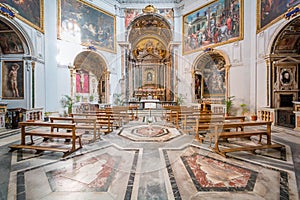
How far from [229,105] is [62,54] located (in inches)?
468

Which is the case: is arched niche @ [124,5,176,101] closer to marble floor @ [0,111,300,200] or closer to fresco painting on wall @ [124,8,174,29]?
fresco painting on wall @ [124,8,174,29]

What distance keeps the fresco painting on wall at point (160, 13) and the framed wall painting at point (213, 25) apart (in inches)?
53.3

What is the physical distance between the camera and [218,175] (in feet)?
9.33

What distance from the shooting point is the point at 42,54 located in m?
8.96

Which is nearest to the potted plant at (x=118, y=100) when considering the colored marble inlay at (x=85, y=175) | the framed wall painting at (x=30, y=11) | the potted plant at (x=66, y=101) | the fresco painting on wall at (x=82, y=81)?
the fresco painting on wall at (x=82, y=81)

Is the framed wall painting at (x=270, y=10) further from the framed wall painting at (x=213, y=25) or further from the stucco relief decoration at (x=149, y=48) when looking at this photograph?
the stucco relief decoration at (x=149, y=48)

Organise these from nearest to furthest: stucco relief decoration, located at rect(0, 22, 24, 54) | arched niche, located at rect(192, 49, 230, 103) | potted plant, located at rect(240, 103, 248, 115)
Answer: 1. stucco relief decoration, located at rect(0, 22, 24, 54)
2. potted plant, located at rect(240, 103, 248, 115)
3. arched niche, located at rect(192, 49, 230, 103)

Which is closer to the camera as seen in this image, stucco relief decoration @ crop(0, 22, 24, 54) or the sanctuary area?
Answer: the sanctuary area

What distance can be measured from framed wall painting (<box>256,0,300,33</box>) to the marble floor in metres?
6.28

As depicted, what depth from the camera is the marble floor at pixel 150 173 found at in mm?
2330

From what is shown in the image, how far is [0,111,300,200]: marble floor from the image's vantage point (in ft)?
7.64

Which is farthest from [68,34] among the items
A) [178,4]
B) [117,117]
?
[178,4]

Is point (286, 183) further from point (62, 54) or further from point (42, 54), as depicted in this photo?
point (62, 54)

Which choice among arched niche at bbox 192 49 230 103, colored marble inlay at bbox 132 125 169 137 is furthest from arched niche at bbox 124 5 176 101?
colored marble inlay at bbox 132 125 169 137
